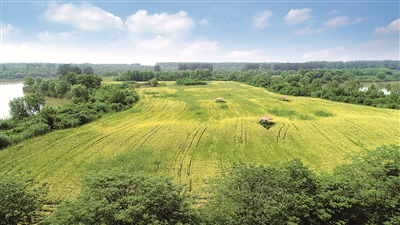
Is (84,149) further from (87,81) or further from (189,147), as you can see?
(87,81)

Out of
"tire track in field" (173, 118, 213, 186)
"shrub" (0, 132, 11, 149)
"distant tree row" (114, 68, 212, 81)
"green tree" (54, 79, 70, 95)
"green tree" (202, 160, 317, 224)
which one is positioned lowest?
"tire track in field" (173, 118, 213, 186)

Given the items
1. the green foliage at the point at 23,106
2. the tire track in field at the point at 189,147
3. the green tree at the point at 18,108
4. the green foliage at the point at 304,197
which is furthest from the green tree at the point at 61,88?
the green foliage at the point at 304,197

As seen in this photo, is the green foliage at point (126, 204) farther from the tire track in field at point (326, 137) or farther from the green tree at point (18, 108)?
the green tree at point (18, 108)

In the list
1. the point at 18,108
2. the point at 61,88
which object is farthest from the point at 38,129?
the point at 61,88

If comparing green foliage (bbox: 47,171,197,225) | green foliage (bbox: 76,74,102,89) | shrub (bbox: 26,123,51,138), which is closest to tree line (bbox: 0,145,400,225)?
green foliage (bbox: 47,171,197,225)

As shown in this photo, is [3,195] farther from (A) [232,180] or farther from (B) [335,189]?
(B) [335,189]

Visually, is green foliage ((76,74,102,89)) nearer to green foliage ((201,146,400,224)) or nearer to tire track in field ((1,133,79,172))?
tire track in field ((1,133,79,172))
